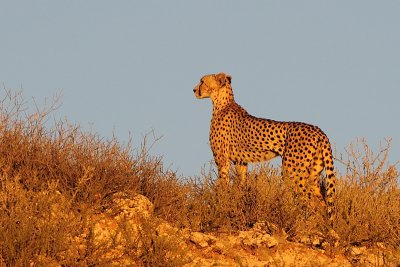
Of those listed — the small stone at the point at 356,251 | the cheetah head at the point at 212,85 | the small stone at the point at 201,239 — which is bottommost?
the small stone at the point at 356,251

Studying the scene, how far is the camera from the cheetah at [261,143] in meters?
8.38

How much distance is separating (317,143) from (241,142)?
1.11m

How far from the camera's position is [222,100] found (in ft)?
31.9

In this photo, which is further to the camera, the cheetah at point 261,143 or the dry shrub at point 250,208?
the cheetah at point 261,143

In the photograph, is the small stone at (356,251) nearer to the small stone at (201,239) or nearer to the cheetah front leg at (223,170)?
the small stone at (201,239)

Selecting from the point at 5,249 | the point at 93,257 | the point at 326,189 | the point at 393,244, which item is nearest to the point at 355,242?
the point at 393,244

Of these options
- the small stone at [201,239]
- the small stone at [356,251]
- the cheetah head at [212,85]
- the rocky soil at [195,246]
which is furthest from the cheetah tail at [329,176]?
the cheetah head at [212,85]

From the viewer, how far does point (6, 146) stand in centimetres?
719

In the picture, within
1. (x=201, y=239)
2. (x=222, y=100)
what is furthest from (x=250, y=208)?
(x=222, y=100)

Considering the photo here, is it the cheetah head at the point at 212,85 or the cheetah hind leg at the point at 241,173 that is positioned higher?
the cheetah head at the point at 212,85

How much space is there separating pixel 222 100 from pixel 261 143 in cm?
110

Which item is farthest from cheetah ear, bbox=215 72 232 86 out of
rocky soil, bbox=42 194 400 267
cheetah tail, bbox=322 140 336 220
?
rocky soil, bbox=42 194 400 267

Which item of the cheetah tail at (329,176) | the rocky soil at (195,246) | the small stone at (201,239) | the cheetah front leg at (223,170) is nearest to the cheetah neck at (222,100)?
the cheetah front leg at (223,170)

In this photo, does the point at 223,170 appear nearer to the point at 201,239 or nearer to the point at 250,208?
the point at 250,208
